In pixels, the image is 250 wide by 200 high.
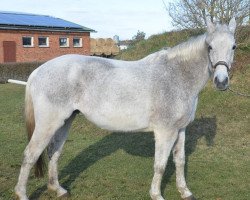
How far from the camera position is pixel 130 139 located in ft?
30.1

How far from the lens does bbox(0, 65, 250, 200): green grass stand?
19.5 feet

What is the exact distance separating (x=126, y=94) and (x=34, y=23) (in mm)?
31832

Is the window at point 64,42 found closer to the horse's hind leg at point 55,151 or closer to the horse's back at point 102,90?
the horse's hind leg at point 55,151

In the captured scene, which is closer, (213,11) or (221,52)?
(221,52)

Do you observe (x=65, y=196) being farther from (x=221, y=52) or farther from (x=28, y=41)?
(x=28, y=41)

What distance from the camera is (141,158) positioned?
303 inches

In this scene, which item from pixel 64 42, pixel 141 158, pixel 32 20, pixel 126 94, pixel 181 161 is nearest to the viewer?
pixel 126 94

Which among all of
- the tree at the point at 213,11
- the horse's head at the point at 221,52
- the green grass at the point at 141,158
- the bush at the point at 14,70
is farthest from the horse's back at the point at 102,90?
the bush at the point at 14,70

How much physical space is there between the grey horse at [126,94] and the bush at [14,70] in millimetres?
20343

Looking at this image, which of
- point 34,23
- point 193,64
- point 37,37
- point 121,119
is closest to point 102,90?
point 121,119

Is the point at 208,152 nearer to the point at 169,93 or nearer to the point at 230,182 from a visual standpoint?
the point at 230,182

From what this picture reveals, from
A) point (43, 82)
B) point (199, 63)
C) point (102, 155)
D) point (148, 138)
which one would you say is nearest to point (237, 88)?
point (148, 138)

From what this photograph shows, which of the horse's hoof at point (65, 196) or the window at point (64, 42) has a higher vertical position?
the window at point (64, 42)

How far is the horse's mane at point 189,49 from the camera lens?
5.08m
